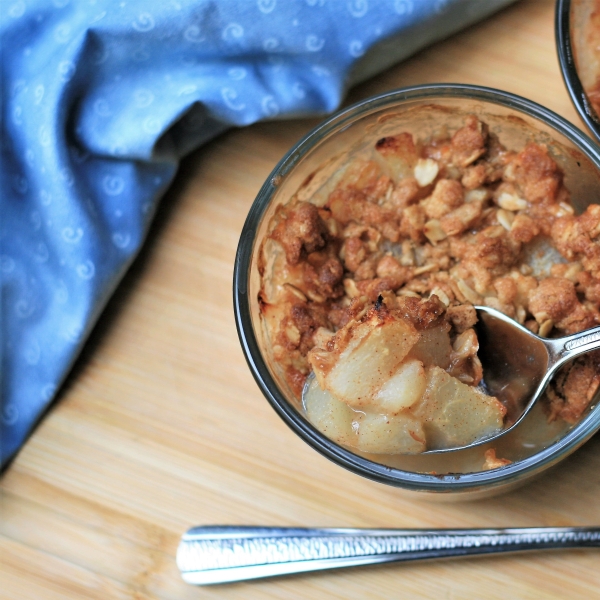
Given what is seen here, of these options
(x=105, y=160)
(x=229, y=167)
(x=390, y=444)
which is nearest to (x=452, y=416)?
(x=390, y=444)

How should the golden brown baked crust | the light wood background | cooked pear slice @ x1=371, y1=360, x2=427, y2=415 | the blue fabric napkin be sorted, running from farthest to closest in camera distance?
1. the blue fabric napkin
2. the light wood background
3. the golden brown baked crust
4. cooked pear slice @ x1=371, y1=360, x2=427, y2=415

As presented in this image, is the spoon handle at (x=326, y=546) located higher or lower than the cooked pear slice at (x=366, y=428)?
lower

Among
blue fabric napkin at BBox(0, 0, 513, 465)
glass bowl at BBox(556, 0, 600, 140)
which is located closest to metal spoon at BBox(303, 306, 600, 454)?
glass bowl at BBox(556, 0, 600, 140)

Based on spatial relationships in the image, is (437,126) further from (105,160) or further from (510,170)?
(105,160)

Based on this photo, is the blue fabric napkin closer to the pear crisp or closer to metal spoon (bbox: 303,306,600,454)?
the pear crisp

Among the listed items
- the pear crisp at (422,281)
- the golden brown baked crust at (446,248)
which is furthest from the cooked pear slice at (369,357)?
the golden brown baked crust at (446,248)

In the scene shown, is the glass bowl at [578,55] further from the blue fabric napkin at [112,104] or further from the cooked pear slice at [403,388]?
the cooked pear slice at [403,388]
